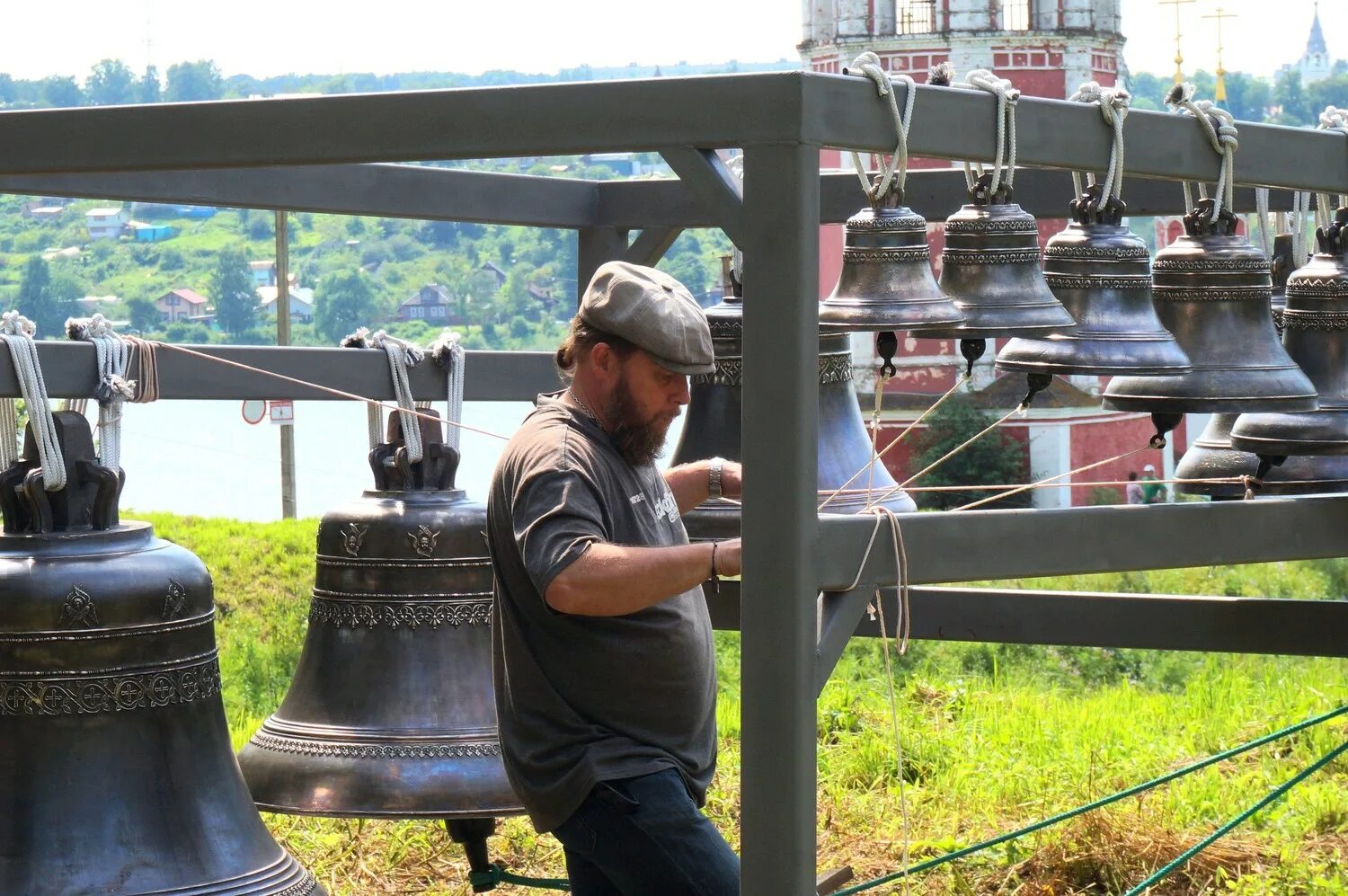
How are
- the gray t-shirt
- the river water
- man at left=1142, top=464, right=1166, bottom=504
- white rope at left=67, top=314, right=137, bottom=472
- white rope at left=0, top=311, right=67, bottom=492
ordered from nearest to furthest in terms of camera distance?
the gray t-shirt, white rope at left=0, top=311, right=67, bottom=492, white rope at left=67, top=314, right=137, bottom=472, man at left=1142, top=464, right=1166, bottom=504, the river water

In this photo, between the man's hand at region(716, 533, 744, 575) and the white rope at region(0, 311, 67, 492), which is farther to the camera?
the white rope at region(0, 311, 67, 492)

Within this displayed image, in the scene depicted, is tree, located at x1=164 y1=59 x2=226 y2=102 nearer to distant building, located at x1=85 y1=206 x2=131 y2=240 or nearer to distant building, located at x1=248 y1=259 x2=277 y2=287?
distant building, located at x1=248 y1=259 x2=277 y2=287

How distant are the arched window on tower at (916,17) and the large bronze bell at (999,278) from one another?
2813cm

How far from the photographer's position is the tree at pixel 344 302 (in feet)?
132

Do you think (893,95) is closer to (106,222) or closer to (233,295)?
(233,295)

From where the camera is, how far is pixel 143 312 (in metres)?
37.5

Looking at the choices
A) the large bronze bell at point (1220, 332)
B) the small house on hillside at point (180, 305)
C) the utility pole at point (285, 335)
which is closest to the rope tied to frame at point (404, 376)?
the large bronze bell at point (1220, 332)

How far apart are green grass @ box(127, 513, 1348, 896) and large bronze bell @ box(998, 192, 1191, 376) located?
2.68 meters

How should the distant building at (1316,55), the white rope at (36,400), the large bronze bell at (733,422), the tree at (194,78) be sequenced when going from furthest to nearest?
1. the distant building at (1316,55)
2. the tree at (194,78)
3. the large bronze bell at (733,422)
4. the white rope at (36,400)

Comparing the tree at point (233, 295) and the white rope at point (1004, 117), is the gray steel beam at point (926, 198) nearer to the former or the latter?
the white rope at point (1004, 117)

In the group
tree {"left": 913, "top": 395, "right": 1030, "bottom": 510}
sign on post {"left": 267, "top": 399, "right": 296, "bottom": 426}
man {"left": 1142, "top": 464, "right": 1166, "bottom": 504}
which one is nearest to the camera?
sign on post {"left": 267, "top": 399, "right": 296, "bottom": 426}

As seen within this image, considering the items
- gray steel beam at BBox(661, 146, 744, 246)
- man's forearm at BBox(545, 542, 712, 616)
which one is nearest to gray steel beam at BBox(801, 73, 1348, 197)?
gray steel beam at BBox(661, 146, 744, 246)

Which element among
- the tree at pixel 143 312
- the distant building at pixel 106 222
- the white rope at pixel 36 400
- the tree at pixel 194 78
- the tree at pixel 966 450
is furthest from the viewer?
the tree at pixel 194 78

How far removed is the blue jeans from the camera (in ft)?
9.47
